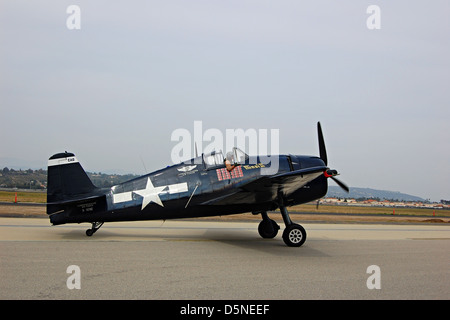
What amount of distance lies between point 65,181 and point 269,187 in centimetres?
578

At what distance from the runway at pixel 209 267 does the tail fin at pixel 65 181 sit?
1176 millimetres

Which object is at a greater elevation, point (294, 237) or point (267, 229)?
point (294, 237)

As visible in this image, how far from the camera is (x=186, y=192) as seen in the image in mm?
11555

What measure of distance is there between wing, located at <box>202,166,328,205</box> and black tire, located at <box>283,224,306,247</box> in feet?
3.60

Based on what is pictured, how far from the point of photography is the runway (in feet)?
19.6

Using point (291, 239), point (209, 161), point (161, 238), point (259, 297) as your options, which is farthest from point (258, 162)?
point (259, 297)

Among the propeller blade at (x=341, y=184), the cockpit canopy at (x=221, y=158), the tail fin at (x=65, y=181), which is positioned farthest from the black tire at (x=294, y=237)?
the tail fin at (x=65, y=181)

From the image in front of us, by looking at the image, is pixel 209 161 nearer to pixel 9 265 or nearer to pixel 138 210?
pixel 138 210

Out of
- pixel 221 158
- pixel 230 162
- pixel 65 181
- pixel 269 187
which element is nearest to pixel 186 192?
pixel 221 158

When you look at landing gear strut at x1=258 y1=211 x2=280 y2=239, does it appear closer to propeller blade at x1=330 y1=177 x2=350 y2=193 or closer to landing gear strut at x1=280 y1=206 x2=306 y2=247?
landing gear strut at x1=280 y1=206 x2=306 y2=247

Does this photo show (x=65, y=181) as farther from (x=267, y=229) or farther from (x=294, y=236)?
(x=294, y=236)

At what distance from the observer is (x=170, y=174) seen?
459 inches

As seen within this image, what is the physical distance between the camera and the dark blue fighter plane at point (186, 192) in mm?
11109

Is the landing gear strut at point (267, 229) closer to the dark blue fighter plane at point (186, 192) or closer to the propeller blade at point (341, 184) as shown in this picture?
the dark blue fighter plane at point (186, 192)
